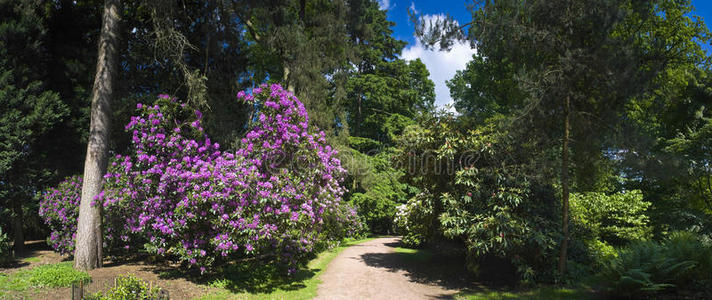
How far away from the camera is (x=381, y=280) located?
9117mm

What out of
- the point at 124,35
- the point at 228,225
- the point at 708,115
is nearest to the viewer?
the point at 228,225

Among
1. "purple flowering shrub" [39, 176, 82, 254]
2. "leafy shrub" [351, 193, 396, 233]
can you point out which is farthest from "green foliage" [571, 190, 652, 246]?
"purple flowering shrub" [39, 176, 82, 254]

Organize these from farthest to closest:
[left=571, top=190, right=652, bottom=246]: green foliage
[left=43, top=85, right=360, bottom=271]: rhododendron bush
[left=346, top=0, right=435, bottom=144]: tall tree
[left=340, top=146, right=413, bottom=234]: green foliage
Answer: [left=346, top=0, right=435, bottom=144]: tall tree < [left=340, top=146, right=413, bottom=234]: green foliage < [left=571, top=190, right=652, bottom=246]: green foliage < [left=43, top=85, right=360, bottom=271]: rhododendron bush

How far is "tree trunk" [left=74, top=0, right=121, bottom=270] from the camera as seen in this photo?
8.55 metres

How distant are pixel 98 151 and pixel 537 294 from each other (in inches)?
443

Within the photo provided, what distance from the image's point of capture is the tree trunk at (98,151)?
855cm

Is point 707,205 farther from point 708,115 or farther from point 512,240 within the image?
point 512,240

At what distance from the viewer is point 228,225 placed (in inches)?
291

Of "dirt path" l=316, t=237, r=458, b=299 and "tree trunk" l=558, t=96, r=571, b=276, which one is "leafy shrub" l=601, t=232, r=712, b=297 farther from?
"dirt path" l=316, t=237, r=458, b=299

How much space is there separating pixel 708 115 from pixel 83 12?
23.8 meters

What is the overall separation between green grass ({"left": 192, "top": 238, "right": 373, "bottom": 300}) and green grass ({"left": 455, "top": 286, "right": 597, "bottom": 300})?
361cm

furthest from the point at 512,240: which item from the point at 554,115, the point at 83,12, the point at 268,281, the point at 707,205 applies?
the point at 83,12

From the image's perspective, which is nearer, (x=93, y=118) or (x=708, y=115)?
(x=93, y=118)

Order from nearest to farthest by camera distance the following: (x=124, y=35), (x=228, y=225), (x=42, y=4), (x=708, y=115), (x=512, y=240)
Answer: (x=228, y=225)
(x=512, y=240)
(x=42, y=4)
(x=124, y=35)
(x=708, y=115)
